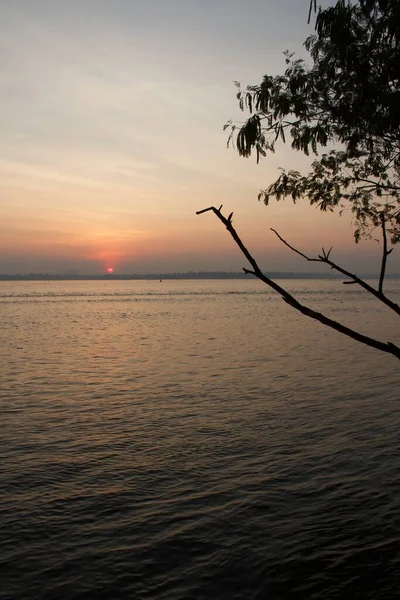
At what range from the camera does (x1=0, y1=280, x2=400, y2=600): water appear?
721 centimetres

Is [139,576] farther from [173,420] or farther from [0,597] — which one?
[173,420]

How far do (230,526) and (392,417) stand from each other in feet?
29.1

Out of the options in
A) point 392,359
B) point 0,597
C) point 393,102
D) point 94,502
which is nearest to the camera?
point 0,597

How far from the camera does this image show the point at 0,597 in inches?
264

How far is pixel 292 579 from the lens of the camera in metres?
7.14

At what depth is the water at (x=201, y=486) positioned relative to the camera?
23.6 feet

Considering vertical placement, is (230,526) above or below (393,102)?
below

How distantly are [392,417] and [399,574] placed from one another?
8974 mm

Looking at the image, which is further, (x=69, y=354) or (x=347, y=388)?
(x=69, y=354)

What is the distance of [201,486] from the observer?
10398mm

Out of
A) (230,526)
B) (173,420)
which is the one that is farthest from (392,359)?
(230,526)

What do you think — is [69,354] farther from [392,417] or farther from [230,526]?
[230,526]

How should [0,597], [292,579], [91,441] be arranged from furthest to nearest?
1. [91,441]
2. [292,579]
3. [0,597]

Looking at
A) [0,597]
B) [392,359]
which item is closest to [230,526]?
[0,597]
